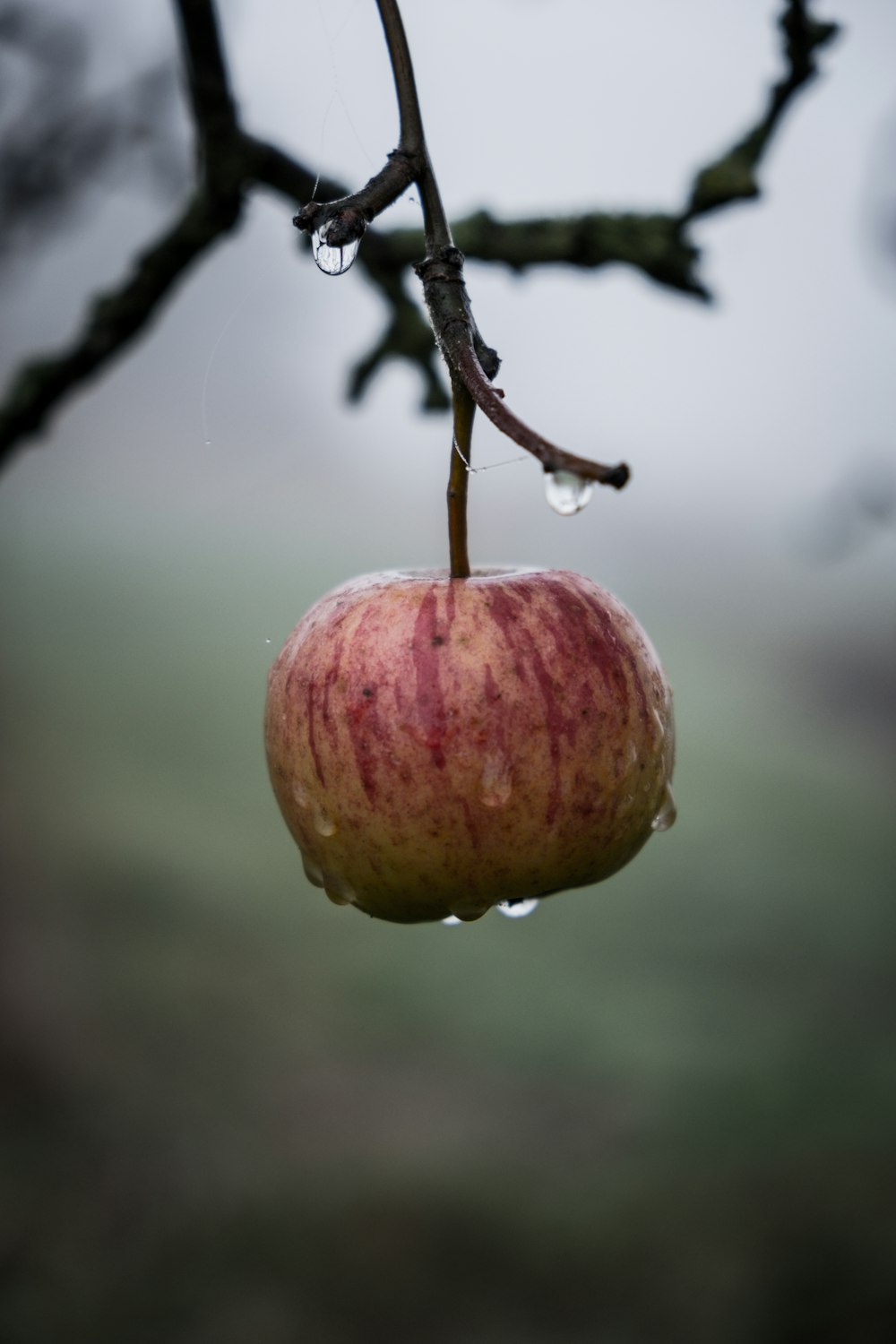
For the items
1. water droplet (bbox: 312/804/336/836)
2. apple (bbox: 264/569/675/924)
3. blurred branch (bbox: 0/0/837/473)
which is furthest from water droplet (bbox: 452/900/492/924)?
blurred branch (bbox: 0/0/837/473)

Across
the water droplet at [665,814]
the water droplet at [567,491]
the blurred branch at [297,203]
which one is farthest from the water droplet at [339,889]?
the blurred branch at [297,203]

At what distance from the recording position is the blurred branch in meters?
1.21

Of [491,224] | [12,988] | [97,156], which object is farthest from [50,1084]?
[491,224]

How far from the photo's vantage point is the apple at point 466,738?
2.72 feet

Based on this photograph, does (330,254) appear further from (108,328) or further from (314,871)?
(108,328)

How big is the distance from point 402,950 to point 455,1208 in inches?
38.3

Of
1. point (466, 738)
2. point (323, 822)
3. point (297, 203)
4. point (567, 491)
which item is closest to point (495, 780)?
point (466, 738)

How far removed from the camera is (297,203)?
4.41ft

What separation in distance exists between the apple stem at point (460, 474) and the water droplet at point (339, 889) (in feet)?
0.83

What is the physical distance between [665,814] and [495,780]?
0.20 m

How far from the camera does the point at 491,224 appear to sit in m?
1.31

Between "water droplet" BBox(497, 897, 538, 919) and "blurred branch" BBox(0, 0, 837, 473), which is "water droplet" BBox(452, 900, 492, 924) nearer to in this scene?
"water droplet" BBox(497, 897, 538, 919)

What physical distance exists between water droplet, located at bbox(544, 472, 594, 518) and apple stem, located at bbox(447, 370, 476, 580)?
0.11m

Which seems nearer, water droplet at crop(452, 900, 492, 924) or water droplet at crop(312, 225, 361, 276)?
water droplet at crop(312, 225, 361, 276)
